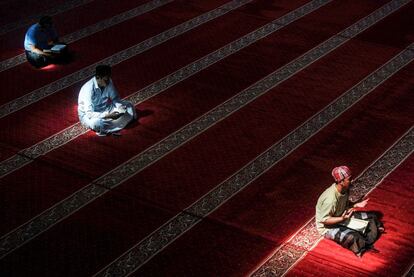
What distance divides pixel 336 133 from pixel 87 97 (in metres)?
1.99

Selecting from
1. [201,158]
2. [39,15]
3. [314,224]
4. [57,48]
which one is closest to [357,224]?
[314,224]

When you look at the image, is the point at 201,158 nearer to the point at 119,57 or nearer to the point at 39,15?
the point at 119,57

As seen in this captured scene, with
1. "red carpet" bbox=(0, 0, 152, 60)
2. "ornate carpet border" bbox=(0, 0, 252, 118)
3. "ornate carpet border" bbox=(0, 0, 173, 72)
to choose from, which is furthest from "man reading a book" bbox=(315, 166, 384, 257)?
"red carpet" bbox=(0, 0, 152, 60)

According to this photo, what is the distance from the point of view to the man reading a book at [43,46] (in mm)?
6613

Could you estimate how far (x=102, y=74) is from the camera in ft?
18.0

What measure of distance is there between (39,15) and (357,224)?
5.06 m

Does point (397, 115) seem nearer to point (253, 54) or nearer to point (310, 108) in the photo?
point (310, 108)

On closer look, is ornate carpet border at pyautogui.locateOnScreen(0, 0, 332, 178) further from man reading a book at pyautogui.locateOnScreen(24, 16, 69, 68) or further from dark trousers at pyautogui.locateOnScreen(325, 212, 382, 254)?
dark trousers at pyautogui.locateOnScreen(325, 212, 382, 254)

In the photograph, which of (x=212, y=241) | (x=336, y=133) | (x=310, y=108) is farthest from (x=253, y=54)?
(x=212, y=241)

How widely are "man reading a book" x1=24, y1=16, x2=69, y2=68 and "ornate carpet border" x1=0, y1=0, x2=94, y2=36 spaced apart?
106 cm

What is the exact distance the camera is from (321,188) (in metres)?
4.93

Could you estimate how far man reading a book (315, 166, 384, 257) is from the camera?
4203 millimetres

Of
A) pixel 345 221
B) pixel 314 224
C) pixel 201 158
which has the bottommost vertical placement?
pixel 314 224

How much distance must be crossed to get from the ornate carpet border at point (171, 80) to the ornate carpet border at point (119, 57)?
0.62 meters
